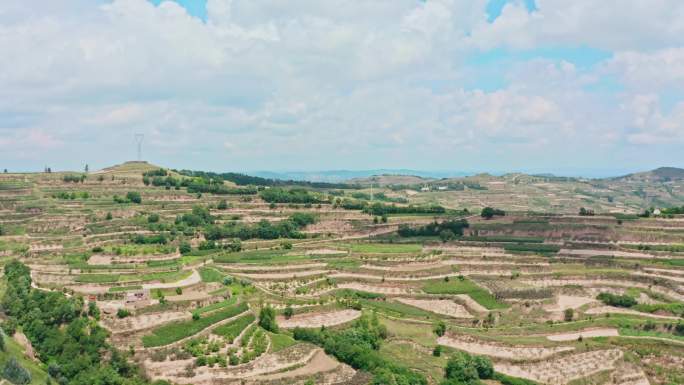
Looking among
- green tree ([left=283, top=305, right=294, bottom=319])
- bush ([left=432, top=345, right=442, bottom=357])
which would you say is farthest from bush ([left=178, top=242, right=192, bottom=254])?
bush ([left=432, top=345, right=442, bottom=357])

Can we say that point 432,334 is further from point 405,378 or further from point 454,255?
point 454,255

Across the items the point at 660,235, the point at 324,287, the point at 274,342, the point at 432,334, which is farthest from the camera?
the point at 660,235

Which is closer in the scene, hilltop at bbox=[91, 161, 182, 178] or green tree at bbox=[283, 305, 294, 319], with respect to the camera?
green tree at bbox=[283, 305, 294, 319]

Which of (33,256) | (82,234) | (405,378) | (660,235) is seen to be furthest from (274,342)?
(660,235)

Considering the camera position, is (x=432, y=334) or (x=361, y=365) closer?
(x=361, y=365)

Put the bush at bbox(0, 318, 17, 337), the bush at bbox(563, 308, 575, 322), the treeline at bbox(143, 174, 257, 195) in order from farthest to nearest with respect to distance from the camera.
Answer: the treeline at bbox(143, 174, 257, 195) < the bush at bbox(563, 308, 575, 322) < the bush at bbox(0, 318, 17, 337)

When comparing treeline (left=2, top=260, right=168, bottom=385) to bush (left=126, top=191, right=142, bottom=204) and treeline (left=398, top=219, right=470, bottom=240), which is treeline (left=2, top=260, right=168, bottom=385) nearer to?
bush (left=126, top=191, right=142, bottom=204)

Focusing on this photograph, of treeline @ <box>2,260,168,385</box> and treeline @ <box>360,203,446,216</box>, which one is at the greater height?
treeline @ <box>360,203,446,216</box>
